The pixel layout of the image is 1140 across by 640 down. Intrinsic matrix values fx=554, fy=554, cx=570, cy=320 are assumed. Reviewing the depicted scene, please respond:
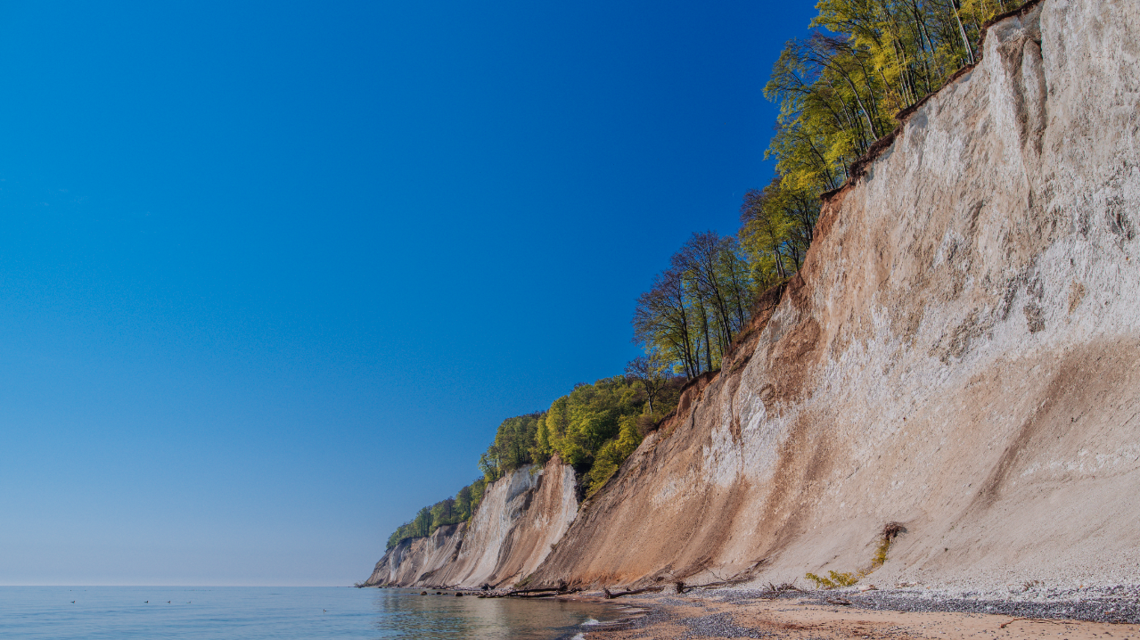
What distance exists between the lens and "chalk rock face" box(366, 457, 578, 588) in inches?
1992

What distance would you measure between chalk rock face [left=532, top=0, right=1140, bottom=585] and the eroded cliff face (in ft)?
0.17

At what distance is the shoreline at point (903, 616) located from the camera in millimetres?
7379

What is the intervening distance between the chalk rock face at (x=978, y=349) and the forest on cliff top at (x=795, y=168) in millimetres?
2998

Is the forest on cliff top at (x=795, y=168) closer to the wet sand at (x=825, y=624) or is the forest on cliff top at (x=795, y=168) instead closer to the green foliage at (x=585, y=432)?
the green foliage at (x=585, y=432)

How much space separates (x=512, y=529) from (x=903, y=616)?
55516mm

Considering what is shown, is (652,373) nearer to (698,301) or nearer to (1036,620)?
(698,301)

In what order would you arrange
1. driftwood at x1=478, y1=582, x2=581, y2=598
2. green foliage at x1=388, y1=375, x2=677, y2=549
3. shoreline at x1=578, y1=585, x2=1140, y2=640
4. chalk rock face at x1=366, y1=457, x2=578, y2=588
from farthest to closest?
chalk rock face at x1=366, y1=457, x2=578, y2=588 → green foliage at x1=388, y1=375, x2=677, y2=549 → driftwood at x1=478, y1=582, x2=581, y2=598 → shoreline at x1=578, y1=585, x2=1140, y2=640

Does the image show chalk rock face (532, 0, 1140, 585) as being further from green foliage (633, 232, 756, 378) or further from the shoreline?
green foliage (633, 232, 756, 378)

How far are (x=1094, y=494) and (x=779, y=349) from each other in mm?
14400

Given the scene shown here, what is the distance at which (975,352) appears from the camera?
15055mm

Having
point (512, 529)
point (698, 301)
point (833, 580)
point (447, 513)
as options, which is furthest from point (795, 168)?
point (447, 513)

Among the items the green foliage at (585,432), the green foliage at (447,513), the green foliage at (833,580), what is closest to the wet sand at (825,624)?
the green foliage at (833,580)

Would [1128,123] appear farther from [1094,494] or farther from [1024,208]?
[1094,494]

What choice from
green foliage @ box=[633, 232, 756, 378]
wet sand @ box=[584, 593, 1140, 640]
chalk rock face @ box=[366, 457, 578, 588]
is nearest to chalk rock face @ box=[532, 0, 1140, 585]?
wet sand @ box=[584, 593, 1140, 640]
